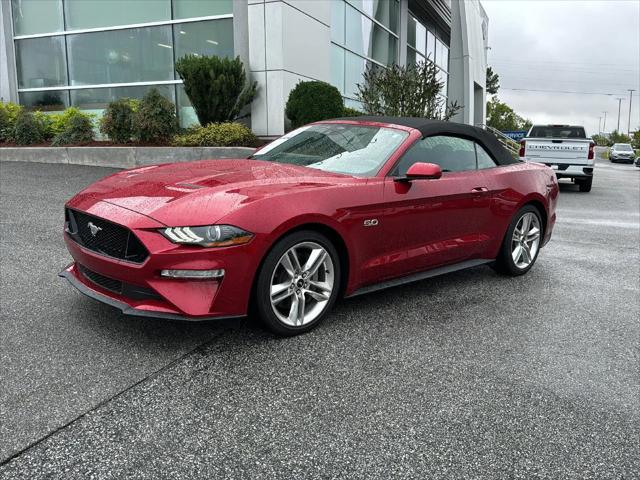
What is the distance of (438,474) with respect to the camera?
8.04ft

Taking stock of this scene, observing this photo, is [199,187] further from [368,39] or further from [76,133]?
[368,39]

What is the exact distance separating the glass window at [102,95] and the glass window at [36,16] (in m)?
1.99

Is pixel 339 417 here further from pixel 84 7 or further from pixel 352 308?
pixel 84 7

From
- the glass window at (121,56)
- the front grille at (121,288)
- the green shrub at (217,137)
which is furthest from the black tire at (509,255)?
the glass window at (121,56)

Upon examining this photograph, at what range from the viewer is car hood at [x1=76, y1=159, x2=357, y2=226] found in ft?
11.1

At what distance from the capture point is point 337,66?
56.5 ft

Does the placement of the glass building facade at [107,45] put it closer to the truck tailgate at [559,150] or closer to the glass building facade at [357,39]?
the glass building facade at [357,39]

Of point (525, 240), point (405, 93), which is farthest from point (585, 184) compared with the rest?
point (525, 240)

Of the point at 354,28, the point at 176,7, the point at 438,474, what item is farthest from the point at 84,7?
the point at 438,474

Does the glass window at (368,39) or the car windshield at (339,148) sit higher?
the glass window at (368,39)

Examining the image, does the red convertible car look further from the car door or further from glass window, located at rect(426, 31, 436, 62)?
glass window, located at rect(426, 31, 436, 62)

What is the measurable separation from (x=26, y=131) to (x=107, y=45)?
11.0ft

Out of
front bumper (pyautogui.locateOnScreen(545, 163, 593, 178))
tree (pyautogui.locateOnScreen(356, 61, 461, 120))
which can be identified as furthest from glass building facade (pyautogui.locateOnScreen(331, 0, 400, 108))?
front bumper (pyautogui.locateOnScreen(545, 163, 593, 178))

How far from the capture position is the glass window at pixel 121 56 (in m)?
14.7
